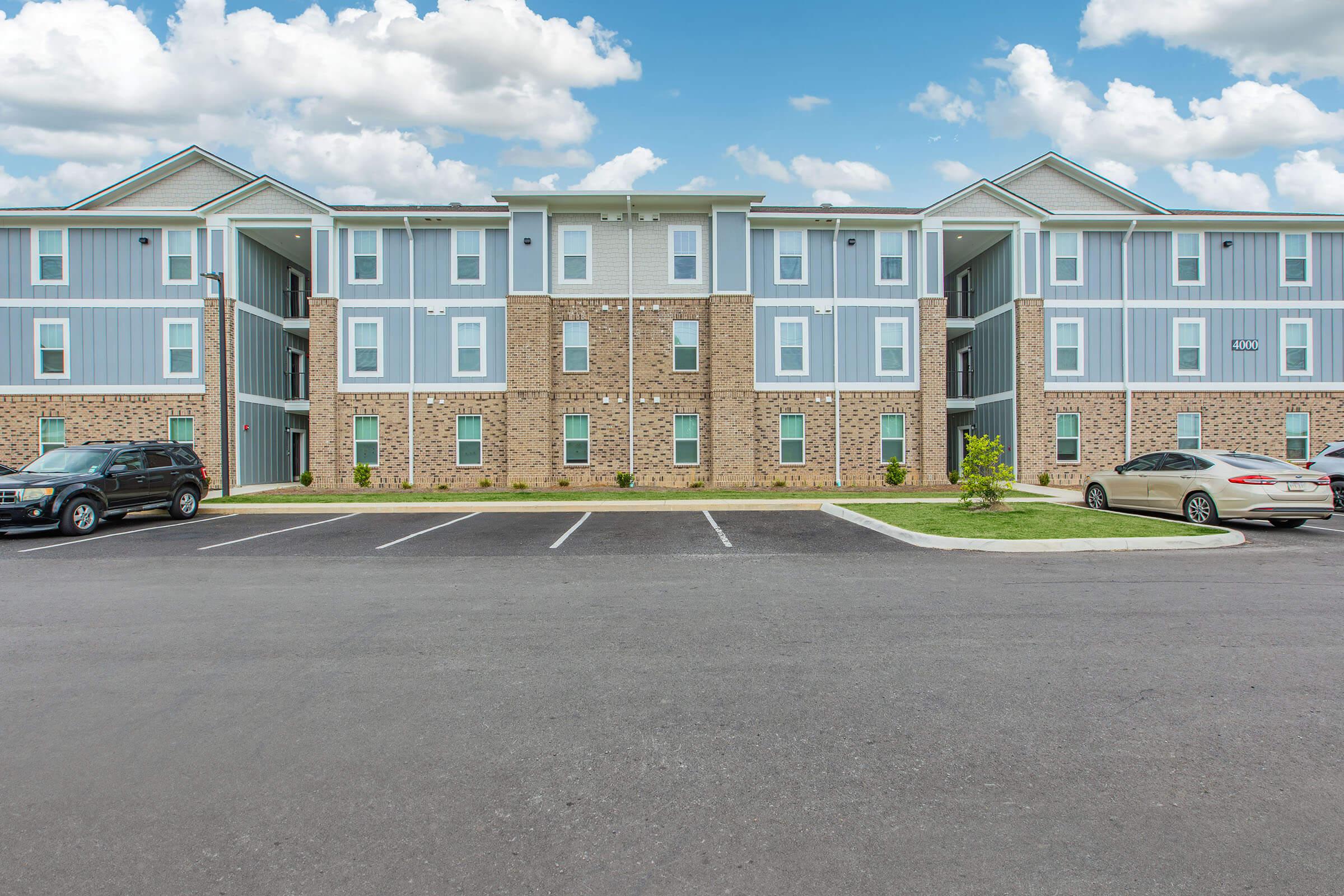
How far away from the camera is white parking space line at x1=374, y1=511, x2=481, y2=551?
12.1 meters

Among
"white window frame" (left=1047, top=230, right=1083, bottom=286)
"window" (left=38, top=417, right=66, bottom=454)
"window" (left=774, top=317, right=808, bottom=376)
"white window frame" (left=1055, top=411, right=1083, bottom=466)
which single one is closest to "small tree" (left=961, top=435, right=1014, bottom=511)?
"window" (left=774, top=317, right=808, bottom=376)

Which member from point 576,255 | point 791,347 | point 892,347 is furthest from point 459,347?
point 892,347

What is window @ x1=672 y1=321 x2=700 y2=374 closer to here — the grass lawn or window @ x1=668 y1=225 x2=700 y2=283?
window @ x1=668 y1=225 x2=700 y2=283

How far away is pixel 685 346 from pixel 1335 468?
Answer: 1667 cm

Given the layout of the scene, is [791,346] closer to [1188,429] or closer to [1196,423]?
[1188,429]

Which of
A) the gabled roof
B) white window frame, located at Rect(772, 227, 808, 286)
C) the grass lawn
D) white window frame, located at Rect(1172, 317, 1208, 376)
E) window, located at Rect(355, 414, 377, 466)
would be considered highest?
the gabled roof

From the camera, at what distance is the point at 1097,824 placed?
323 centimetres

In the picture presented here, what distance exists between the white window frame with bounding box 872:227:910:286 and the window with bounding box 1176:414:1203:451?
9990mm

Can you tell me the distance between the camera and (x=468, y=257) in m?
24.8

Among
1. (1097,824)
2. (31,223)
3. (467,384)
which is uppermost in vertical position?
(31,223)

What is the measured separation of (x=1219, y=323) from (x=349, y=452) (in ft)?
94.3

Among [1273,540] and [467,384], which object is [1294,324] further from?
[467,384]

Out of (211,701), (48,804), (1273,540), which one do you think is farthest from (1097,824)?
(1273,540)

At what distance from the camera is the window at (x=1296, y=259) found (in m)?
25.2
